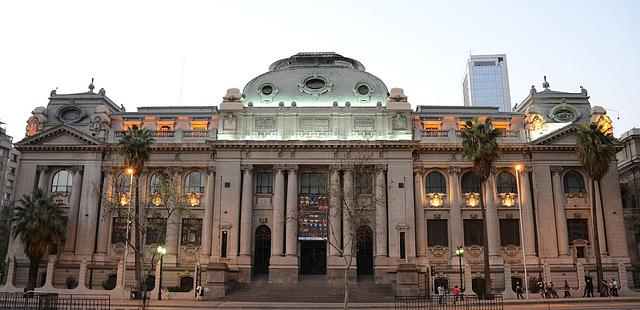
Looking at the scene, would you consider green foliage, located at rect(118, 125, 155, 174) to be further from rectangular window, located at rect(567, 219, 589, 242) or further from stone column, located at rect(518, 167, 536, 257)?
rectangular window, located at rect(567, 219, 589, 242)

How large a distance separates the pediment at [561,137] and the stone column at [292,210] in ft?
80.6

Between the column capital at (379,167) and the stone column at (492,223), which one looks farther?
the column capital at (379,167)

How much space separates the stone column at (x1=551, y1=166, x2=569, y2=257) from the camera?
53.3 metres

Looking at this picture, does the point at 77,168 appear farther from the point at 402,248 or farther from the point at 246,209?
the point at 402,248

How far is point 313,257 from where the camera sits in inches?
2148

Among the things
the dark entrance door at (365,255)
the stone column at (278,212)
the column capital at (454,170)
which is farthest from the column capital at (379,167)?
the stone column at (278,212)

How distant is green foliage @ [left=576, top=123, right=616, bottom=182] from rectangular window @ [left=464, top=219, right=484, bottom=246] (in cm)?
1165

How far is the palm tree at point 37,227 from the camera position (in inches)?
1937

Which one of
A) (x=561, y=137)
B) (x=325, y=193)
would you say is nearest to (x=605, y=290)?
(x=561, y=137)

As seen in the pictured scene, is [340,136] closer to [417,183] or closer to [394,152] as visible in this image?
[394,152]

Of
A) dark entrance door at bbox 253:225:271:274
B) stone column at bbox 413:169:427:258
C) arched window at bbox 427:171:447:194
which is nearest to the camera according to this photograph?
stone column at bbox 413:169:427:258

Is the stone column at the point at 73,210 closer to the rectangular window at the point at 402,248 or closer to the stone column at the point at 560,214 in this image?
the rectangular window at the point at 402,248

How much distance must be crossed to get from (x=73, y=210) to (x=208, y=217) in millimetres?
14196

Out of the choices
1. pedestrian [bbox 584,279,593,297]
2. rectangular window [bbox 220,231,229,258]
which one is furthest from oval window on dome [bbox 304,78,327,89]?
pedestrian [bbox 584,279,593,297]
